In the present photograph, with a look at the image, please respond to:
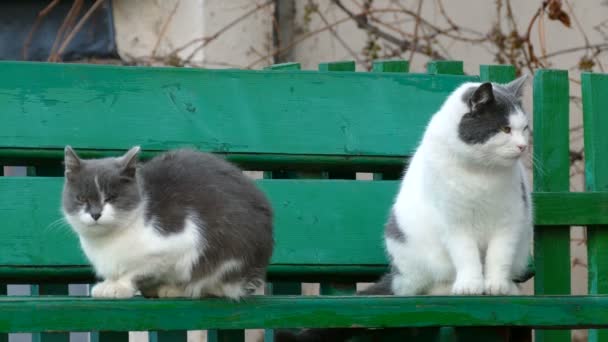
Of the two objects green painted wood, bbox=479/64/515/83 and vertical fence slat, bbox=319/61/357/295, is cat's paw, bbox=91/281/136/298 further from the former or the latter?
green painted wood, bbox=479/64/515/83

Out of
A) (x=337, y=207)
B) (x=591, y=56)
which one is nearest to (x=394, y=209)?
(x=337, y=207)

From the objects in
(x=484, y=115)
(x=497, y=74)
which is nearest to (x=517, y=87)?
(x=484, y=115)

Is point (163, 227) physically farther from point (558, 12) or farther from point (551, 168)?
point (558, 12)

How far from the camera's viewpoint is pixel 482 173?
3240mm

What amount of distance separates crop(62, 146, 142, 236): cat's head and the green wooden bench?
0.54m

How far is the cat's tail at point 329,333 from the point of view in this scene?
137 inches

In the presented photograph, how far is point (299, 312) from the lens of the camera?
2.91 m

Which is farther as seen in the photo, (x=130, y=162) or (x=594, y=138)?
(x=594, y=138)

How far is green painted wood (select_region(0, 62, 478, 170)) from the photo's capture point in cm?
352

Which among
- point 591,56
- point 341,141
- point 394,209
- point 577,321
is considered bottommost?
point 577,321

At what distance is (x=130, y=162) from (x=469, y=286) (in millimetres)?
920

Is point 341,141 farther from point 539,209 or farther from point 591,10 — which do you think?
point 591,10

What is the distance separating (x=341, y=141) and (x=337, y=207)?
8.6 inches

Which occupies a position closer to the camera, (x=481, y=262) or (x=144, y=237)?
(x=144, y=237)
